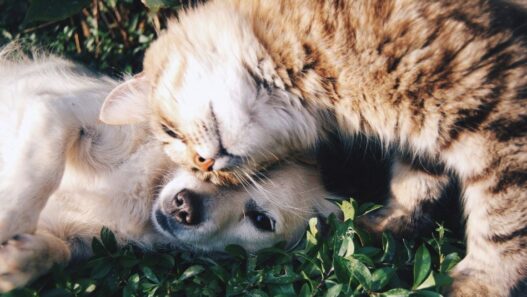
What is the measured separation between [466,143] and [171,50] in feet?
4.03

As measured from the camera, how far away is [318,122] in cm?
250

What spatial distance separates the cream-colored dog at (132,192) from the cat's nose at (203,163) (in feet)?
0.52

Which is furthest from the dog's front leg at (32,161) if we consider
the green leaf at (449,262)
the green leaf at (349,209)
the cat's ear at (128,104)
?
the green leaf at (449,262)

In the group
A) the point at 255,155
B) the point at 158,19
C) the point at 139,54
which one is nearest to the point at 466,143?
the point at 255,155

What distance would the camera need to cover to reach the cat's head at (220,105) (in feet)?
7.93

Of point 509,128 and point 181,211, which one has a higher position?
point 509,128

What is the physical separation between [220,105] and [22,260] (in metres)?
0.91

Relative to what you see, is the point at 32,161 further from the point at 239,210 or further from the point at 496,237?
the point at 496,237

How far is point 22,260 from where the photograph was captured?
2.33 m

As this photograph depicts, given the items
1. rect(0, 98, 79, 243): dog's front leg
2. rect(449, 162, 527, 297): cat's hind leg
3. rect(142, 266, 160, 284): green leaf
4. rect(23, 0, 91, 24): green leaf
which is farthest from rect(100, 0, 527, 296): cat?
rect(23, 0, 91, 24): green leaf

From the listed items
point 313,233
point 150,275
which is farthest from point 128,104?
point 313,233

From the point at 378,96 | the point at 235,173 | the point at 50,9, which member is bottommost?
the point at 235,173

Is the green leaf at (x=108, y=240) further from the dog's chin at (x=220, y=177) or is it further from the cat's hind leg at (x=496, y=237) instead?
the cat's hind leg at (x=496, y=237)

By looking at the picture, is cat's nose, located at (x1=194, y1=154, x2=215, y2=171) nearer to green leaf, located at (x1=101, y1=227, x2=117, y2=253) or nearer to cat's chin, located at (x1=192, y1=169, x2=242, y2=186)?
cat's chin, located at (x1=192, y1=169, x2=242, y2=186)
